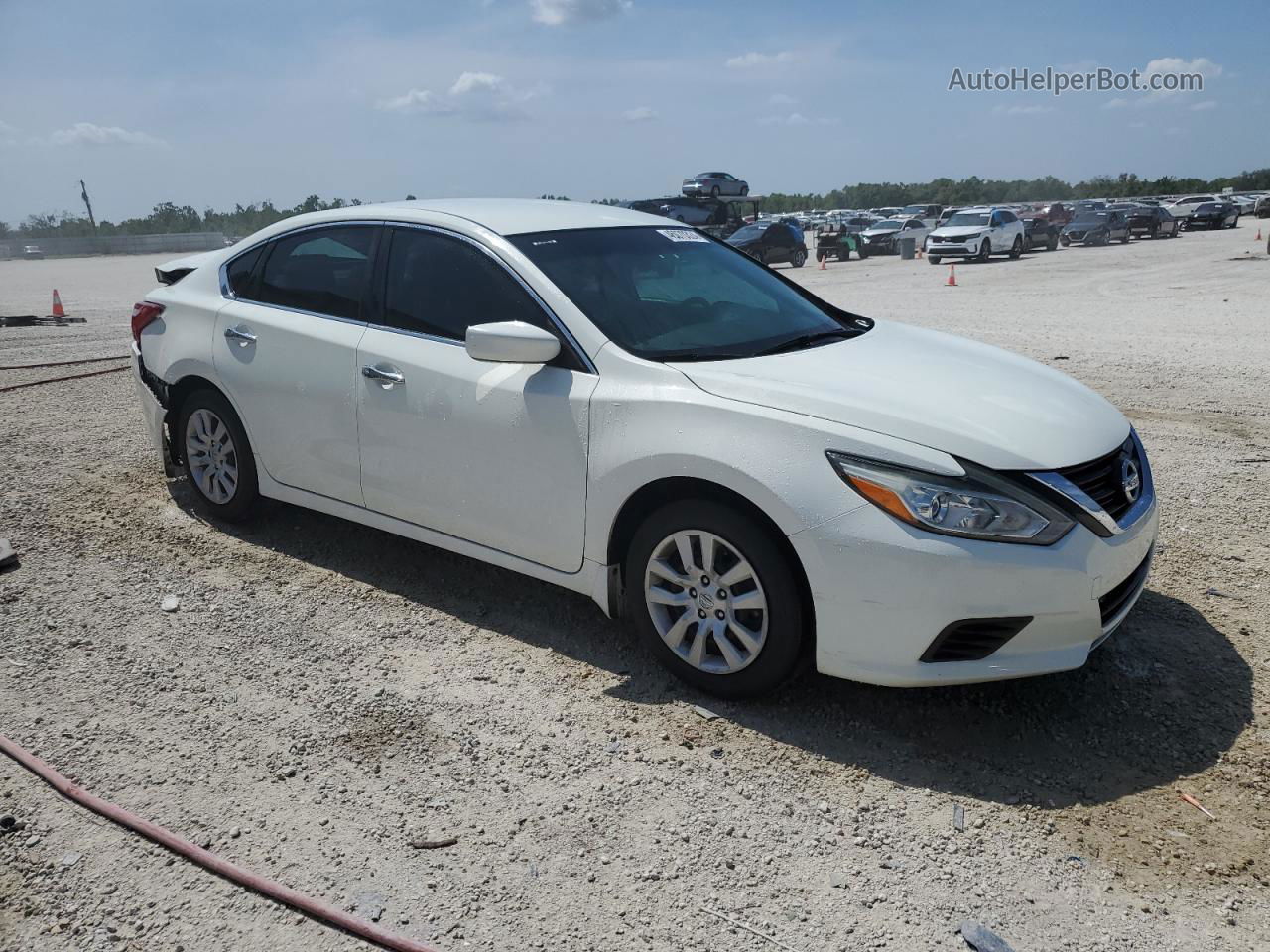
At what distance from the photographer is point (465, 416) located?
4.11m

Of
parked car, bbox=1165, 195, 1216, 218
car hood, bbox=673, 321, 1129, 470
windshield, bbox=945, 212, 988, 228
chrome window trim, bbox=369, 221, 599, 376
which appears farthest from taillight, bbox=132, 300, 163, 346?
parked car, bbox=1165, 195, 1216, 218

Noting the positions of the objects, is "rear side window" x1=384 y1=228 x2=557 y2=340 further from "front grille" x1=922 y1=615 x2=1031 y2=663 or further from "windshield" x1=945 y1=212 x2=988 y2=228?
"windshield" x1=945 y1=212 x2=988 y2=228

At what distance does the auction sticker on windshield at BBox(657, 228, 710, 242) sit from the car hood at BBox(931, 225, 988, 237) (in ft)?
96.5

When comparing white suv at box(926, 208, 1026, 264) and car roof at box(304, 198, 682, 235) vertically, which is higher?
car roof at box(304, 198, 682, 235)

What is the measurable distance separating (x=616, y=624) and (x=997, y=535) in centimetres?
176

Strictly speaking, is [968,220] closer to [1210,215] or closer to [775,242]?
[775,242]

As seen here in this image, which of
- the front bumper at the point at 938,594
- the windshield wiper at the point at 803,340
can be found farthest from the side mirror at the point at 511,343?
the front bumper at the point at 938,594

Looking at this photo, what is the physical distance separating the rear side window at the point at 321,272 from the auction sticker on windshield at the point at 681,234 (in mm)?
1312

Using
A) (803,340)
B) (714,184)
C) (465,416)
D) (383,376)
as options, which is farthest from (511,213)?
(714,184)

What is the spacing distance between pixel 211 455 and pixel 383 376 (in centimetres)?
153

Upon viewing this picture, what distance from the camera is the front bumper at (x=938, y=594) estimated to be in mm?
3117

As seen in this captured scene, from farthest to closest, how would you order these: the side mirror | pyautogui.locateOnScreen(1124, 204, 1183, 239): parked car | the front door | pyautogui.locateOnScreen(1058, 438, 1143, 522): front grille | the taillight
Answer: pyautogui.locateOnScreen(1124, 204, 1183, 239): parked car
the taillight
the front door
the side mirror
pyautogui.locateOnScreen(1058, 438, 1143, 522): front grille

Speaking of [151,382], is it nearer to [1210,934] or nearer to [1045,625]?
[1045,625]

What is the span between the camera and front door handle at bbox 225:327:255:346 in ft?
16.4
